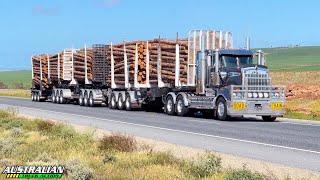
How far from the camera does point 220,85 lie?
2827cm

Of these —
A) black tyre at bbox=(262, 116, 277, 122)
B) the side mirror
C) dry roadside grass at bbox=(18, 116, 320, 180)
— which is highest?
the side mirror

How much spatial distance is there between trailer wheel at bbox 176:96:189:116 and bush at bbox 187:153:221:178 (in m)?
18.8

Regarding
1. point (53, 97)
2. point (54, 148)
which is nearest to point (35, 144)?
point (54, 148)

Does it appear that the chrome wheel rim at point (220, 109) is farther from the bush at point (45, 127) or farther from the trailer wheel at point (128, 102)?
the trailer wheel at point (128, 102)

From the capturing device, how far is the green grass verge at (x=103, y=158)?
10422 mm

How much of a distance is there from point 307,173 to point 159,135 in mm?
8702

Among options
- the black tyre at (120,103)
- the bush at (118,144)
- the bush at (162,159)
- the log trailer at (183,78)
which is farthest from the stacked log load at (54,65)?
the bush at (162,159)

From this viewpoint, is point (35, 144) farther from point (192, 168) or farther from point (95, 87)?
point (95, 87)

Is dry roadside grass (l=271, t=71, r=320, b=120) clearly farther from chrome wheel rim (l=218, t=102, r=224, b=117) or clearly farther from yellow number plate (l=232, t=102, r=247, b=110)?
chrome wheel rim (l=218, t=102, r=224, b=117)

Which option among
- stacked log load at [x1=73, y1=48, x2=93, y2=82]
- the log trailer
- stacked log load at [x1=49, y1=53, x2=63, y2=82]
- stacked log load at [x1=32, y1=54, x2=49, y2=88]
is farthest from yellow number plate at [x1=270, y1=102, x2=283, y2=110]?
stacked log load at [x1=32, y1=54, x2=49, y2=88]

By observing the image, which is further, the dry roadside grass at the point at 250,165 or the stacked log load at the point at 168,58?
the stacked log load at the point at 168,58

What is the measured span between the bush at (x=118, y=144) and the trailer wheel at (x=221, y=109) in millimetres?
12491

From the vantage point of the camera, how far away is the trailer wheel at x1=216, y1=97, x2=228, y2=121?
27.2 m

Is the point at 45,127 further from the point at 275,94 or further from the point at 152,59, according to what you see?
the point at 152,59
